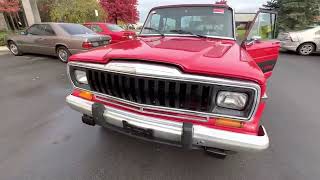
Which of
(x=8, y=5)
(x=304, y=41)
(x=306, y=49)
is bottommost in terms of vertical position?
(x=306, y=49)

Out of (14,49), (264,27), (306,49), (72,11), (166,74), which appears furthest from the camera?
(72,11)

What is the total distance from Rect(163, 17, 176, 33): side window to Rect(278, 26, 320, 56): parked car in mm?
9820

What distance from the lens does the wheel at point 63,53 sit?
8.88m

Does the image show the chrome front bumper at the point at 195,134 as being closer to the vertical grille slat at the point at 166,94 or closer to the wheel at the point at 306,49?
the vertical grille slat at the point at 166,94

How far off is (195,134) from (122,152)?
52.3 inches

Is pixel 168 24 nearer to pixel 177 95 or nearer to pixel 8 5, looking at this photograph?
pixel 177 95

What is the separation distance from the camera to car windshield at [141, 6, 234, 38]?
3.51 meters

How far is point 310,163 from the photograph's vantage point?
297 centimetres

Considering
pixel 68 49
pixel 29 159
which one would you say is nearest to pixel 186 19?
pixel 29 159

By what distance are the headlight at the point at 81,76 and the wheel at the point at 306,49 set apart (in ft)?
38.1

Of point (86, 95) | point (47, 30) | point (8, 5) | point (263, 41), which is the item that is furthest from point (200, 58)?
point (8, 5)

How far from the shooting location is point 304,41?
11.1 metres

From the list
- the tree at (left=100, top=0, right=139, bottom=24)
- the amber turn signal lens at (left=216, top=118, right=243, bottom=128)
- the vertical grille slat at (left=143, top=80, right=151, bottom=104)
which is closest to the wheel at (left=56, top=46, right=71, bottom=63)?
the vertical grille slat at (left=143, top=80, right=151, bottom=104)

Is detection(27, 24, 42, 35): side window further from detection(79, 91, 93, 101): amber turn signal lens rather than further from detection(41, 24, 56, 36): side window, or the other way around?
detection(79, 91, 93, 101): amber turn signal lens
